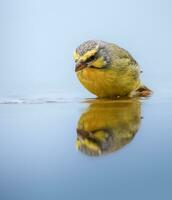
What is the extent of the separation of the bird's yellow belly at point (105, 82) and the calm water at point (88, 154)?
1.64 m

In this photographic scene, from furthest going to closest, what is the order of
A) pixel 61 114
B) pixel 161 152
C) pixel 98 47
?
1. pixel 98 47
2. pixel 61 114
3. pixel 161 152

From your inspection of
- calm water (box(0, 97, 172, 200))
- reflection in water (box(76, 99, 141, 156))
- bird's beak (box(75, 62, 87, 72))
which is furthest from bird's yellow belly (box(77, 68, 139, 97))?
calm water (box(0, 97, 172, 200))

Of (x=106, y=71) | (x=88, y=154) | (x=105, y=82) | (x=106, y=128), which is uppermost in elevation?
(x=106, y=71)

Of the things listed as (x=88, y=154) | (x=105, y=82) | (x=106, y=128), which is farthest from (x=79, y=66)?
(x=88, y=154)

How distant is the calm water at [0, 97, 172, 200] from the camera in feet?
10.2

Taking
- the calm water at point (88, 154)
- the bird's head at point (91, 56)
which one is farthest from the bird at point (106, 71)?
the calm water at point (88, 154)

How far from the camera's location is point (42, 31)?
1498cm

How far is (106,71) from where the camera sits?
7.64 m

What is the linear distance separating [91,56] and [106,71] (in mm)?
238

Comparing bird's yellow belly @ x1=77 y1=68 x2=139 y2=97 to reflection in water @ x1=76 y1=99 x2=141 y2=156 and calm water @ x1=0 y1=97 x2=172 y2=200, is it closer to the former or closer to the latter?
reflection in water @ x1=76 y1=99 x2=141 y2=156

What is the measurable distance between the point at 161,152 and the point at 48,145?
28.2 inches

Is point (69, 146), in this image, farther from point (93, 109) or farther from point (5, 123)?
point (93, 109)

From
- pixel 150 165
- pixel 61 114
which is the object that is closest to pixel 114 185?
pixel 150 165

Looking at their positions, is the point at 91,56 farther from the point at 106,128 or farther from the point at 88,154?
the point at 88,154
